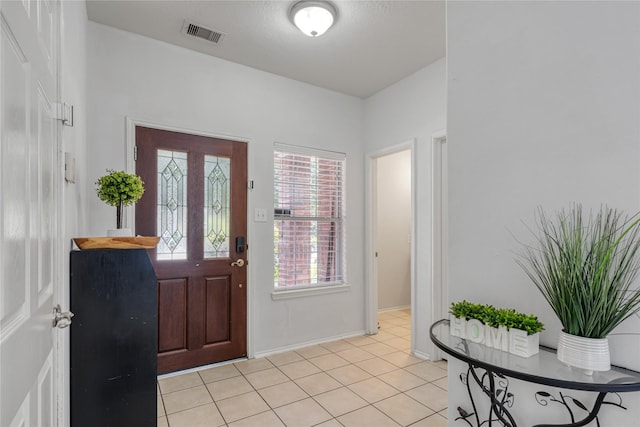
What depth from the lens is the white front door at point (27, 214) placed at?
66cm

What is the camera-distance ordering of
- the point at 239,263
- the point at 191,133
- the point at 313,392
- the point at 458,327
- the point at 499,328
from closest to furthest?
the point at 499,328, the point at 458,327, the point at 313,392, the point at 191,133, the point at 239,263

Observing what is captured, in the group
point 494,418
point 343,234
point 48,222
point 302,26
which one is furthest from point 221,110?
point 494,418

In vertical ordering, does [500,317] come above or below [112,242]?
below

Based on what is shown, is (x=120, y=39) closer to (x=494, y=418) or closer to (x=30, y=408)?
(x=30, y=408)

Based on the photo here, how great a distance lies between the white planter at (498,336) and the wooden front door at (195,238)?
229 centimetres

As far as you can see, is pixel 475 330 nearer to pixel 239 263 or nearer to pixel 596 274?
pixel 596 274

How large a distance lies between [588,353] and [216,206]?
9.00 feet

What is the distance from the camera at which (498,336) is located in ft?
3.54

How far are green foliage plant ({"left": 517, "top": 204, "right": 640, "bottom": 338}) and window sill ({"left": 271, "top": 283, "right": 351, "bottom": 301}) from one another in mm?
2621

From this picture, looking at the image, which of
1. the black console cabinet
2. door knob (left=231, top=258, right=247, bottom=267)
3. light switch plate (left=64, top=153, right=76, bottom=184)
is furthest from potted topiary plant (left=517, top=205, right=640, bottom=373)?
door knob (left=231, top=258, right=247, bottom=267)

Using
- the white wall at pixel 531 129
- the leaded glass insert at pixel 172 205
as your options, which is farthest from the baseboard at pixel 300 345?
the white wall at pixel 531 129

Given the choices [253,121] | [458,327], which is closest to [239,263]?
[253,121]

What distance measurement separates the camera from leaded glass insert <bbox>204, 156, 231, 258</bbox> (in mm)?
A: 2992

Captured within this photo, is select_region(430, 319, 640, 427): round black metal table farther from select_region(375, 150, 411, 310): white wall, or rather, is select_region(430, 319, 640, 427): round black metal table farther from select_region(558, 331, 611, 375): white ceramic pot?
select_region(375, 150, 411, 310): white wall
